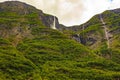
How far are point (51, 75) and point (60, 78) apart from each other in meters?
5.80

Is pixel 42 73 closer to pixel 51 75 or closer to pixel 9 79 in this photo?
pixel 51 75

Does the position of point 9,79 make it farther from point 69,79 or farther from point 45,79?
point 69,79

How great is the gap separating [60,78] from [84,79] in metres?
14.4

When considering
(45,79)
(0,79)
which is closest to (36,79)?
(45,79)

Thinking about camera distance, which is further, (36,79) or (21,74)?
(21,74)

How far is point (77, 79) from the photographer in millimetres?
196750

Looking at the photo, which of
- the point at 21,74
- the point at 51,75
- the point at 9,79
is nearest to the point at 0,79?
the point at 9,79

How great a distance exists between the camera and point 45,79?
190m

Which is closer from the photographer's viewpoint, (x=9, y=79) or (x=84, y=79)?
(x=9, y=79)

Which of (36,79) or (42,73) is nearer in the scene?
(36,79)

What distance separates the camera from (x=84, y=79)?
19850 cm

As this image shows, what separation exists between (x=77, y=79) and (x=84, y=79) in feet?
15.2

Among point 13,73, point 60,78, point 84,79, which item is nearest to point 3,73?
point 13,73

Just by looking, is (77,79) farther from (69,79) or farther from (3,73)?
(3,73)
